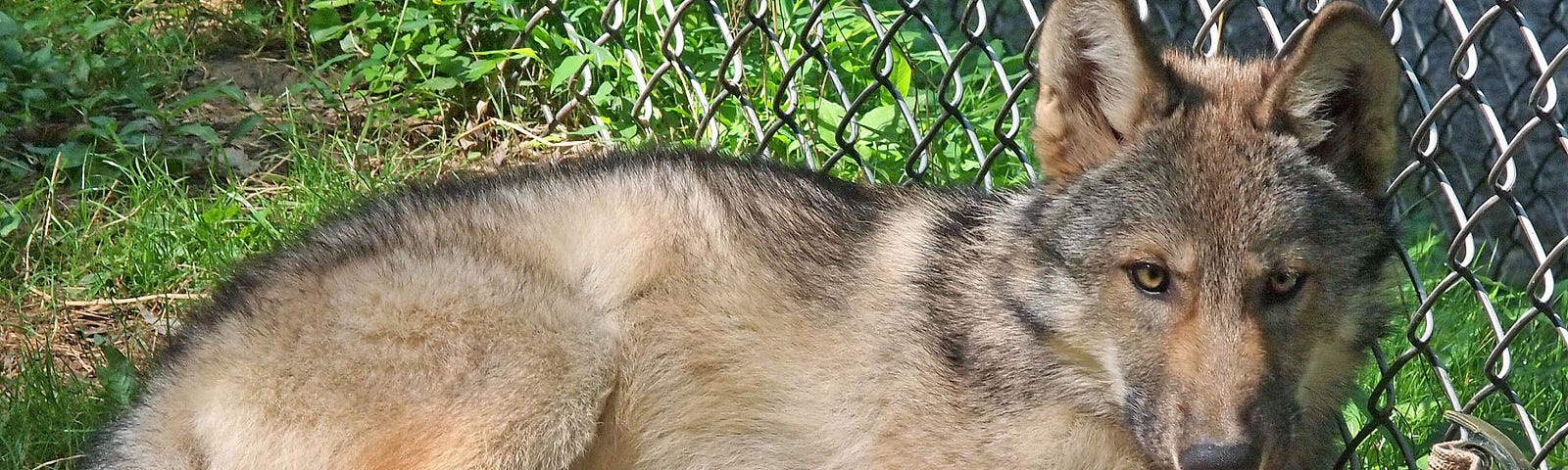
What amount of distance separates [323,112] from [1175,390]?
4.21m

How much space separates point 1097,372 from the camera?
332cm

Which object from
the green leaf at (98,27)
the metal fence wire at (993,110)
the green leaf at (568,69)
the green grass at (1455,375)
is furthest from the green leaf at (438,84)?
the green grass at (1455,375)

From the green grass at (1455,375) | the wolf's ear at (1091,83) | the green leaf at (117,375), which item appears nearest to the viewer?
the wolf's ear at (1091,83)

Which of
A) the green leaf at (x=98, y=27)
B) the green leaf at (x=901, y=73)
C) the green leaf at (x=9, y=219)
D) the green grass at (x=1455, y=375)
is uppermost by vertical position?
the green leaf at (x=901, y=73)

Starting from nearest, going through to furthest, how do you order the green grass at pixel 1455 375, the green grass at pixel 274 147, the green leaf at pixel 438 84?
the green grass at pixel 1455 375, the green grass at pixel 274 147, the green leaf at pixel 438 84

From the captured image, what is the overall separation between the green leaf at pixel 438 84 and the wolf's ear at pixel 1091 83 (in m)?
3.34

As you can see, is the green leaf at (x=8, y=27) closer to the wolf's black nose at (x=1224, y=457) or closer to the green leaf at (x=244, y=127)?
the green leaf at (x=244, y=127)

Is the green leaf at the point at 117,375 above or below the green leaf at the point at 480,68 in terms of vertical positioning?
below

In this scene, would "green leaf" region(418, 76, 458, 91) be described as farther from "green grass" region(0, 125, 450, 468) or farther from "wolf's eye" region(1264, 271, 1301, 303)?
"wolf's eye" region(1264, 271, 1301, 303)

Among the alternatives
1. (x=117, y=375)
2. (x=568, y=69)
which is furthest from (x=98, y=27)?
(x=117, y=375)

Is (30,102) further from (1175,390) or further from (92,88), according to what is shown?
(1175,390)

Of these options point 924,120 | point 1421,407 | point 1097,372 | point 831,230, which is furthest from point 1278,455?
point 924,120

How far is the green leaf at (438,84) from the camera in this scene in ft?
20.0

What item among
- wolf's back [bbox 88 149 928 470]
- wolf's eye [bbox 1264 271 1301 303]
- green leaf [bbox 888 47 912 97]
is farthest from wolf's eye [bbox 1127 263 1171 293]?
green leaf [bbox 888 47 912 97]
